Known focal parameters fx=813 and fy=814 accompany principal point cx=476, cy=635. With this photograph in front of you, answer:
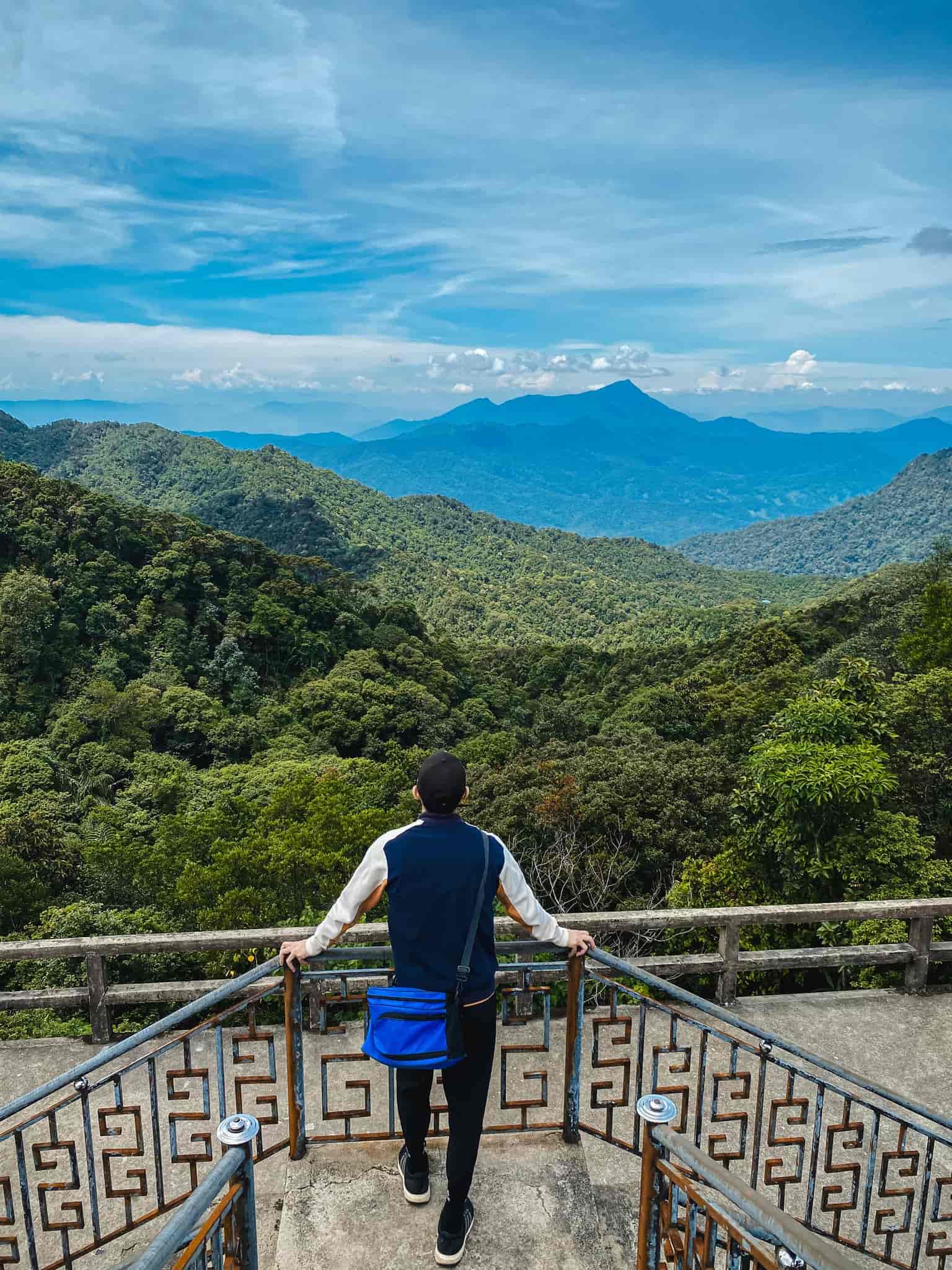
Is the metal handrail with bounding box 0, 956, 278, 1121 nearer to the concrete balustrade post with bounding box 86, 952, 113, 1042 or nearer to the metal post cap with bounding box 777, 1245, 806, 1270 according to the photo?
the concrete balustrade post with bounding box 86, 952, 113, 1042

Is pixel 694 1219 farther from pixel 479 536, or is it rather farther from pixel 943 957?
pixel 479 536

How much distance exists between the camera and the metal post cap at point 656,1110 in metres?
2.64

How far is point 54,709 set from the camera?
36.6 metres

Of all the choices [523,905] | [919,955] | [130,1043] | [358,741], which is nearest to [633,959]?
[919,955]

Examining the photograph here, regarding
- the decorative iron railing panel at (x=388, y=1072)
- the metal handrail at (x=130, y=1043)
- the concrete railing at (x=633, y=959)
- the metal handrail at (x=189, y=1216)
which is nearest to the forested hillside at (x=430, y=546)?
the concrete railing at (x=633, y=959)

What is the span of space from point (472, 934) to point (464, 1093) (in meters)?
0.67

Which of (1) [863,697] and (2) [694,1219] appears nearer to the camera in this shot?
(2) [694,1219]

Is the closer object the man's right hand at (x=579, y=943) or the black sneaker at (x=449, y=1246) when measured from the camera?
the black sneaker at (x=449, y=1246)

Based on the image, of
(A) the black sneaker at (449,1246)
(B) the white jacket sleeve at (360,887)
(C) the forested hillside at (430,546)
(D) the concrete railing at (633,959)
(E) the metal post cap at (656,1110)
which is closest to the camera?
(E) the metal post cap at (656,1110)

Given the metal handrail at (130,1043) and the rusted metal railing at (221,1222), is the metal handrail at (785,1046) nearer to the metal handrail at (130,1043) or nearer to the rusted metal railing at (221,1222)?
the metal handrail at (130,1043)

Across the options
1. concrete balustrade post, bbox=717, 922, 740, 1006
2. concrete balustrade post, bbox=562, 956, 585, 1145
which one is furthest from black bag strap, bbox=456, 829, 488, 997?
concrete balustrade post, bbox=717, 922, 740, 1006

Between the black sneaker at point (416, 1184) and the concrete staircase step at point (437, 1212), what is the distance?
0.04 m

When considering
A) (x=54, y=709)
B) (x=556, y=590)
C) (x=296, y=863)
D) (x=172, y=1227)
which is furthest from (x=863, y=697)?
(x=556, y=590)

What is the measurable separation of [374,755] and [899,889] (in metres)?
28.8
